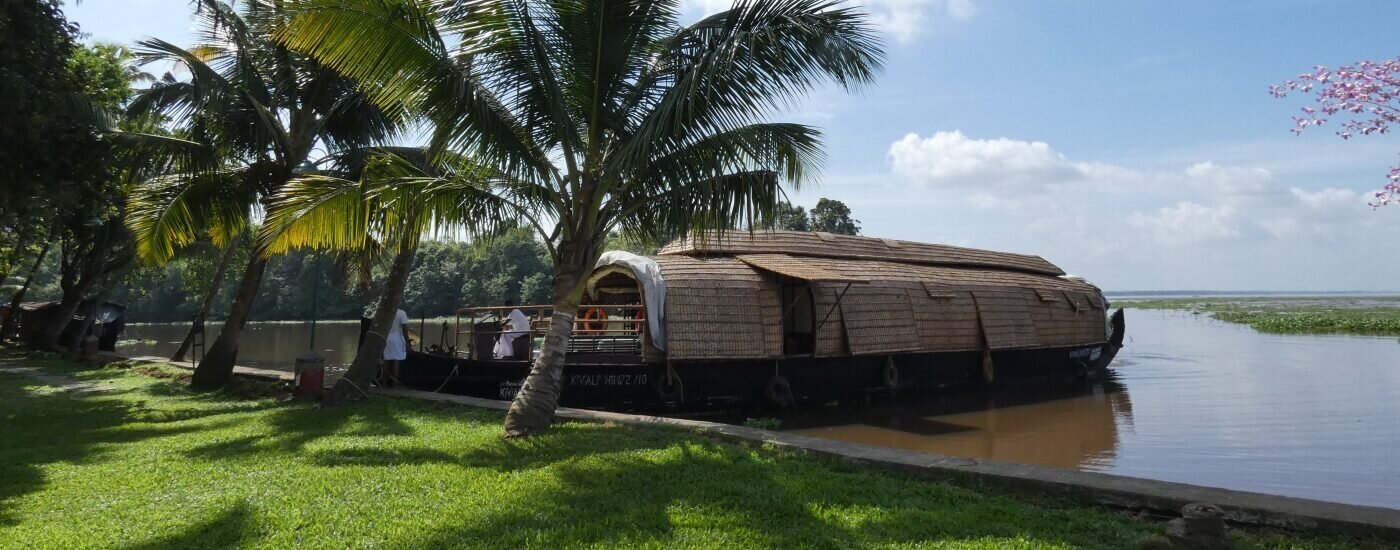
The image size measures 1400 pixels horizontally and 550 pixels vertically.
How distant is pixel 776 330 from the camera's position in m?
11.7

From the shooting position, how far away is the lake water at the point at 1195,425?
8.30 metres

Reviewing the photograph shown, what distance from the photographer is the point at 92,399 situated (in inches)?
446

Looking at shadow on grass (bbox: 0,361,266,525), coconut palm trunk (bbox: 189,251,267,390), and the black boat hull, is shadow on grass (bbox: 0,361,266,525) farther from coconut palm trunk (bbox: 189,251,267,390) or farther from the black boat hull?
the black boat hull

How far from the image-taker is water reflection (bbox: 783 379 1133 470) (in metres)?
9.88

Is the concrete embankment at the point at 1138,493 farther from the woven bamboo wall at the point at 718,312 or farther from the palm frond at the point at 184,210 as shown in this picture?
the palm frond at the point at 184,210

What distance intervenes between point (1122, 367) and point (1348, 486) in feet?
46.6

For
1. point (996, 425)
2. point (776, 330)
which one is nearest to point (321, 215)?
point (776, 330)

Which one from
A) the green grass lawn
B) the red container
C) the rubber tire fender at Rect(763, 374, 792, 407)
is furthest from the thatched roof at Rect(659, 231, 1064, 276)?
the red container

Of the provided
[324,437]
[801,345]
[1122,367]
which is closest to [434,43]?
[324,437]

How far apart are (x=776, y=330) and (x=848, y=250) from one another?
3.41 meters

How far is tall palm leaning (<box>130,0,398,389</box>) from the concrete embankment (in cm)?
833

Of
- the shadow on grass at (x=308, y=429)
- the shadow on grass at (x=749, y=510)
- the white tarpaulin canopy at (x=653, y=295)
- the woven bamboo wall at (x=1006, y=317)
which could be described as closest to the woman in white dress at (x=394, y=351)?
the shadow on grass at (x=308, y=429)

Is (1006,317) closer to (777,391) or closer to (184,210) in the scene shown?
(777,391)

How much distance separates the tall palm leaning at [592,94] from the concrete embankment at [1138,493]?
7.47 ft
